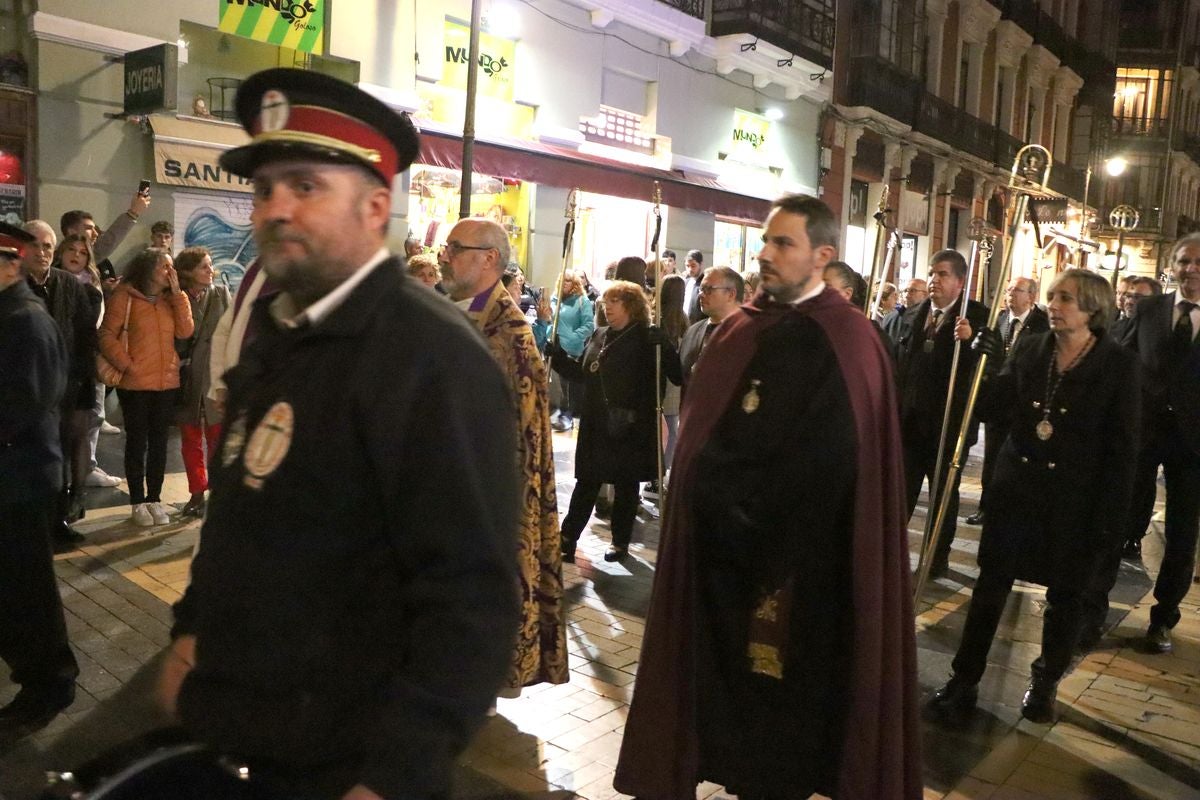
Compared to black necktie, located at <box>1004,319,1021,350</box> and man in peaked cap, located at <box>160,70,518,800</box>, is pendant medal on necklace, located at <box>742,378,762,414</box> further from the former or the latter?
black necktie, located at <box>1004,319,1021,350</box>

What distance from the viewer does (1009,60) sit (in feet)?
103

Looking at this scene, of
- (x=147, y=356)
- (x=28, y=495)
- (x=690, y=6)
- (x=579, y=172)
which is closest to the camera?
(x=28, y=495)

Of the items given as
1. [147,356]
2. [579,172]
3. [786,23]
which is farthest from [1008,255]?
[786,23]

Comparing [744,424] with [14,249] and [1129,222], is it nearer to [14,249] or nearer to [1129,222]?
[14,249]

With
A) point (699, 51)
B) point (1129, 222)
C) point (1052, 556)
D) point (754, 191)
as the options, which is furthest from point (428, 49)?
point (1129, 222)

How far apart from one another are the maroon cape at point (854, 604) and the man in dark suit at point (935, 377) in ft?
11.7

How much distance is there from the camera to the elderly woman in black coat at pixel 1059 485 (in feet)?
15.0

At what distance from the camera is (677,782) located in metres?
3.41

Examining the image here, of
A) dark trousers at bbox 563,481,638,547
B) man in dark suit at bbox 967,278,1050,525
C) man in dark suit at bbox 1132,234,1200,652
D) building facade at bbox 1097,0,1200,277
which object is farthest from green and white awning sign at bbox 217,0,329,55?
building facade at bbox 1097,0,1200,277

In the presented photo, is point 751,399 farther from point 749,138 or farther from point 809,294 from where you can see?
point 749,138

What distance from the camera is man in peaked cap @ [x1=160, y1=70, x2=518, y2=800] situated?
1605 millimetres

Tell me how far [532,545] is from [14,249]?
7.59ft

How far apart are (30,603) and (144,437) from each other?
3.29 meters

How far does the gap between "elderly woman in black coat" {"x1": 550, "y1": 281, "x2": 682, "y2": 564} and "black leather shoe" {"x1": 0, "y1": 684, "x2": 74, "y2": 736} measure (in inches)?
132
